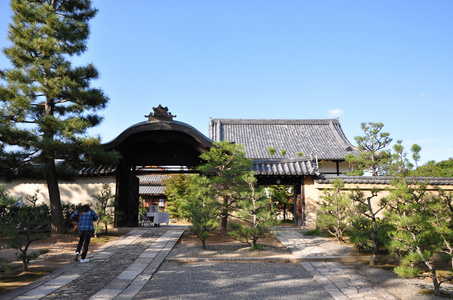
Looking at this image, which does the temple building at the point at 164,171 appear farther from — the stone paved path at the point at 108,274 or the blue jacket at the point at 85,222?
the blue jacket at the point at 85,222

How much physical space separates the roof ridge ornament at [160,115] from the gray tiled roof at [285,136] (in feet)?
44.3

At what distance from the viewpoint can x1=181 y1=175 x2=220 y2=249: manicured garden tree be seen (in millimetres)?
8742

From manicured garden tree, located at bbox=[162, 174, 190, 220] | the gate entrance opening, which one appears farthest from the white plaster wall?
manicured garden tree, located at bbox=[162, 174, 190, 220]

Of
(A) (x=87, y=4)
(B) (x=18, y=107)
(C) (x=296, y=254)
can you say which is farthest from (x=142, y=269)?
(A) (x=87, y=4)

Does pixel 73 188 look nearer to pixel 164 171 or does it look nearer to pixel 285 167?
pixel 164 171

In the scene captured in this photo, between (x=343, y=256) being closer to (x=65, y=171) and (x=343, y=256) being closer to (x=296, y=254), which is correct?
(x=296, y=254)

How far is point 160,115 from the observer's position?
39.6 ft

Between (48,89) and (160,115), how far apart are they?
149 inches

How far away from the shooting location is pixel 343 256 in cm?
759

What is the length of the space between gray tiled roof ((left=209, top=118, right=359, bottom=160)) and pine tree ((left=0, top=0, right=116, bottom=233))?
1620cm

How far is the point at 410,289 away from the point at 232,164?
6.08 meters

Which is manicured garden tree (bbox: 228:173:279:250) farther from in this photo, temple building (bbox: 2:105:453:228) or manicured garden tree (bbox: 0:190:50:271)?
manicured garden tree (bbox: 0:190:50:271)

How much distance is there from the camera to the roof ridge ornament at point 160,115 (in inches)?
472

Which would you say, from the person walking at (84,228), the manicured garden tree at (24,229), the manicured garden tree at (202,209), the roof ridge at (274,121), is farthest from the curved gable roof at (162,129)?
the roof ridge at (274,121)
